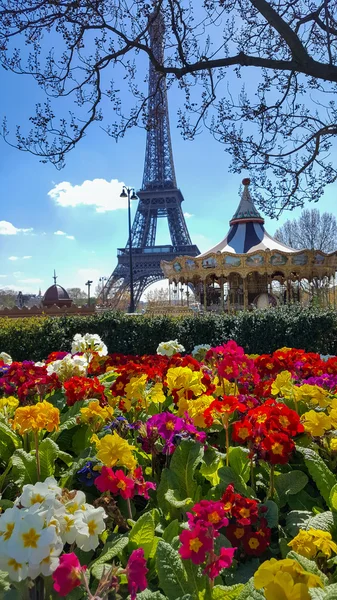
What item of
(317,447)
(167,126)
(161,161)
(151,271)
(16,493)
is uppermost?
(167,126)

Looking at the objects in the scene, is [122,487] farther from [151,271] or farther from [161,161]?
[161,161]

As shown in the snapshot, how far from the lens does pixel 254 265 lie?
20203 mm

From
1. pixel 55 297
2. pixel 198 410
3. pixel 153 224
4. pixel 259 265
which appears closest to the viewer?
pixel 198 410

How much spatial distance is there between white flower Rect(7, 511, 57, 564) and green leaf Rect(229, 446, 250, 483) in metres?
1.22

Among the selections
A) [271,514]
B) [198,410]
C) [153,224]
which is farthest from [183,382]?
[153,224]

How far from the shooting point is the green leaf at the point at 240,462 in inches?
89.1

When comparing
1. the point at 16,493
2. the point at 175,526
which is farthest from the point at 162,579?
the point at 16,493

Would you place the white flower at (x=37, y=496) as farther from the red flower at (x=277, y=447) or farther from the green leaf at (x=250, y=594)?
the red flower at (x=277, y=447)

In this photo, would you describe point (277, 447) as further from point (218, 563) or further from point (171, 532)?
point (218, 563)

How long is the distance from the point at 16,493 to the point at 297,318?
745 cm

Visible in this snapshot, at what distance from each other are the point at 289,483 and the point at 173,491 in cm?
53

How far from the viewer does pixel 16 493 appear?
95.6 inches

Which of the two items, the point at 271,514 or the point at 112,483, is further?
the point at 271,514

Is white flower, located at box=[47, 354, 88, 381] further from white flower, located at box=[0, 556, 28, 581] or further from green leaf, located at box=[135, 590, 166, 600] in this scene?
white flower, located at box=[0, 556, 28, 581]
